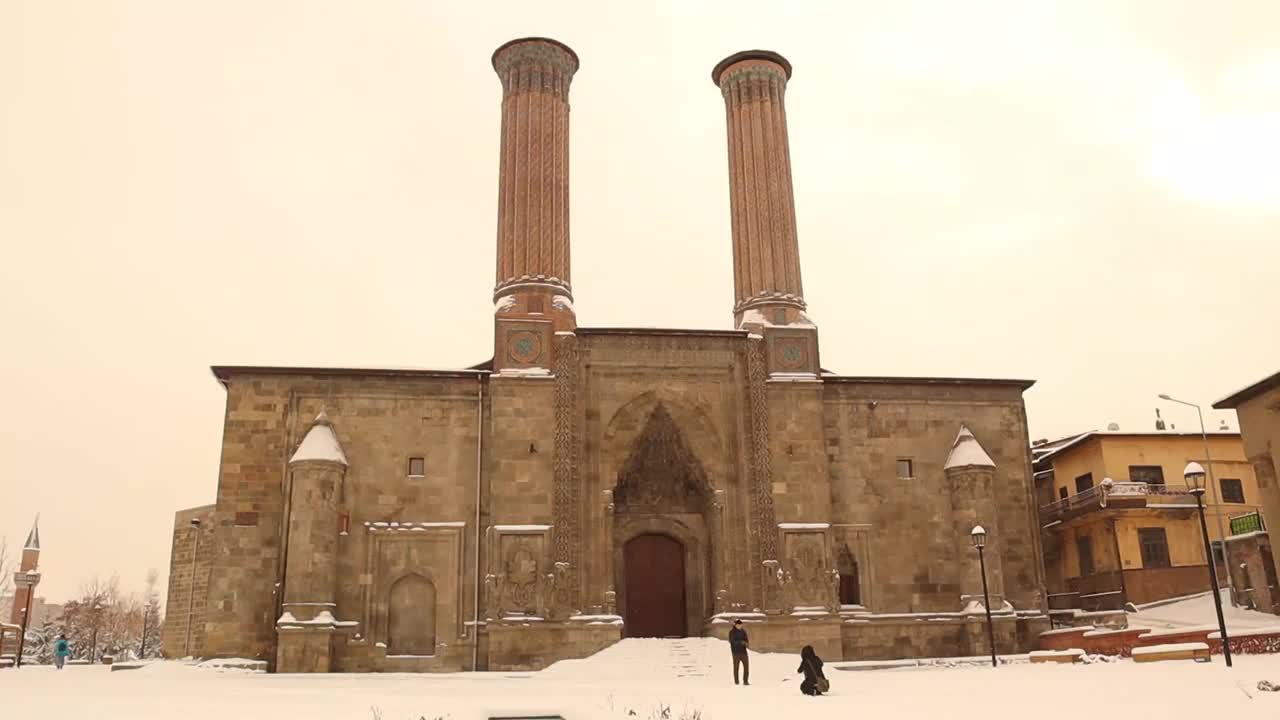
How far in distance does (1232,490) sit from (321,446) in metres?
28.0

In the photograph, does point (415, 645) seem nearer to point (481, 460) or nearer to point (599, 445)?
point (481, 460)

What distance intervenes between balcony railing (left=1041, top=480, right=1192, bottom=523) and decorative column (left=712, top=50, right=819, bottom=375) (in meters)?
10.5

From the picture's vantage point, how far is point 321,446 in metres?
23.9

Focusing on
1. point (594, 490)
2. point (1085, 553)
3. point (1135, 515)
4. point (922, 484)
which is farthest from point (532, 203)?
point (1085, 553)

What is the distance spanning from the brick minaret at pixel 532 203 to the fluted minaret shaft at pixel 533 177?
3 centimetres

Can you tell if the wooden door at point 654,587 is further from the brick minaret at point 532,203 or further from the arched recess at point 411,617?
the brick minaret at point 532,203

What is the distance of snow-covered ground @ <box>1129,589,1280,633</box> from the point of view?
24.3 metres

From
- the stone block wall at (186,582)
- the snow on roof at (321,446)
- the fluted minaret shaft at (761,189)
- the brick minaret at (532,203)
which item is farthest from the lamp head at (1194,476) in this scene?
the stone block wall at (186,582)

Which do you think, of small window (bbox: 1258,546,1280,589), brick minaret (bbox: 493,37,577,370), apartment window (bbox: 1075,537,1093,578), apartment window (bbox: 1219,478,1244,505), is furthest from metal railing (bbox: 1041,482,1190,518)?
brick minaret (bbox: 493,37,577,370)

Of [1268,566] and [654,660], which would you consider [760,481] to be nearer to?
[654,660]

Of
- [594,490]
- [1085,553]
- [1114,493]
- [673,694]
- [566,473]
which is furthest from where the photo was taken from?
[1085,553]

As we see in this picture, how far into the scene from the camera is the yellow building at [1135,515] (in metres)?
30.0

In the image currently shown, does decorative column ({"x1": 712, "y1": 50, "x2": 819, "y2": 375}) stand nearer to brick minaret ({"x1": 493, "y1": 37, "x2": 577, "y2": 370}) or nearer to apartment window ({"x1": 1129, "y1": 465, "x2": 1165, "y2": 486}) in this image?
brick minaret ({"x1": 493, "y1": 37, "x2": 577, "y2": 370})

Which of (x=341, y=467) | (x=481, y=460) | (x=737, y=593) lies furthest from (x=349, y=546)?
(x=737, y=593)
